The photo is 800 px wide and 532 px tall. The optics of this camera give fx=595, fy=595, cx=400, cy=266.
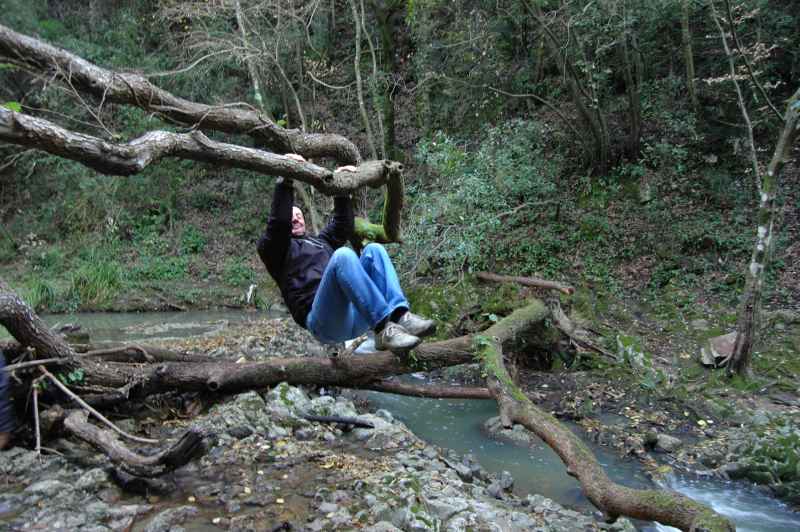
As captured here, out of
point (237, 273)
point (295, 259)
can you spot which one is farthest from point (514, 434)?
point (237, 273)

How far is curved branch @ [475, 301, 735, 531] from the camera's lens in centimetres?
310

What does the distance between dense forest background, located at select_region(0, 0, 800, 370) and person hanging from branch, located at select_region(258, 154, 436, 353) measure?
5.14 metres

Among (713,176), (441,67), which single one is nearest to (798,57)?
(713,176)

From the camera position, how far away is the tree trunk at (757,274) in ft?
25.7

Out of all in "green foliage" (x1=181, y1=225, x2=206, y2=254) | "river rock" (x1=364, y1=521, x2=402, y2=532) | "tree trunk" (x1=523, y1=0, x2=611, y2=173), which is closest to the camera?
"river rock" (x1=364, y1=521, x2=402, y2=532)

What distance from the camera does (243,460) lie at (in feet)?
14.1

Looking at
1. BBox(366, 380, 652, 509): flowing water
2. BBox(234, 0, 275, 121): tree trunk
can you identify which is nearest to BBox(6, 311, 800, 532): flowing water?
BBox(366, 380, 652, 509): flowing water

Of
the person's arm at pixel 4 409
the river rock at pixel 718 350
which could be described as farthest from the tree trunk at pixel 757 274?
the person's arm at pixel 4 409

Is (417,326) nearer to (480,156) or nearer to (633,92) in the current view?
(480,156)

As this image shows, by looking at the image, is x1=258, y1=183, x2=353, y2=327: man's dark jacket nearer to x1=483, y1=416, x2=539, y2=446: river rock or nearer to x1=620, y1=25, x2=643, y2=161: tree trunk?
x1=483, y1=416, x2=539, y2=446: river rock

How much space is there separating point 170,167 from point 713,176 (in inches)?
648

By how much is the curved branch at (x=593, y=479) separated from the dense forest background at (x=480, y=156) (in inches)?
198

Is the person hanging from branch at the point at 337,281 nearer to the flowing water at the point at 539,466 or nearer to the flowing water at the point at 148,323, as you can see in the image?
the flowing water at the point at 539,466

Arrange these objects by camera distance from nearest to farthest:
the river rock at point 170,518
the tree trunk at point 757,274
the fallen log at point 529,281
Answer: the river rock at point 170,518 → the tree trunk at point 757,274 → the fallen log at point 529,281
